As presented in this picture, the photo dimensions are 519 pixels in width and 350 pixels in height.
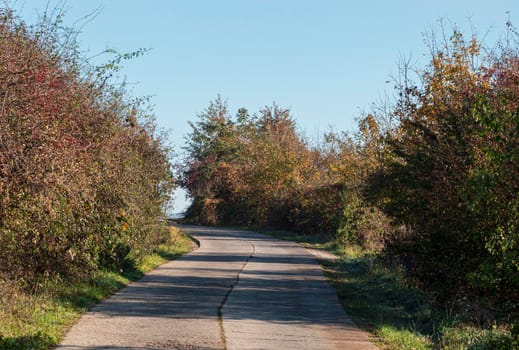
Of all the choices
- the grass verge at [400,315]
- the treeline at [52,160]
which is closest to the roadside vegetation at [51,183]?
the treeline at [52,160]

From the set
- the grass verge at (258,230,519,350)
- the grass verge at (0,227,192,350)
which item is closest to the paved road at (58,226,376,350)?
the grass verge at (0,227,192,350)

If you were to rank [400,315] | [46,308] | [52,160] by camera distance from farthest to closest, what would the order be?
[400,315]
[46,308]
[52,160]

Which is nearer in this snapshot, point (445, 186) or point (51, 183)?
point (51, 183)

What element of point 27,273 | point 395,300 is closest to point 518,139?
point 395,300

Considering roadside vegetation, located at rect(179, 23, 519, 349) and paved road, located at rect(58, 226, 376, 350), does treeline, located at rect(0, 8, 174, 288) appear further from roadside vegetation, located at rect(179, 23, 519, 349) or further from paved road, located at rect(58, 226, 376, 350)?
roadside vegetation, located at rect(179, 23, 519, 349)

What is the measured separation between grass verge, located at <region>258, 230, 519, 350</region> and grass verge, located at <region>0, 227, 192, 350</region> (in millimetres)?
5248

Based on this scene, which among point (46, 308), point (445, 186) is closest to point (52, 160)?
point (46, 308)

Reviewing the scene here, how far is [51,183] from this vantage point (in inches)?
398

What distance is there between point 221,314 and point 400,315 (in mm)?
3797

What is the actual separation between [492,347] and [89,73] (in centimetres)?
879

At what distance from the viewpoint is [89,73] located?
1491cm

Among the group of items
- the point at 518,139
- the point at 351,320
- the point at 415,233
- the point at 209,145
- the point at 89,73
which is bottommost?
the point at 351,320

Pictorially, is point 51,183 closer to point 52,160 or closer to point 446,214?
point 52,160

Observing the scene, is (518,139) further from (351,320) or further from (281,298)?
(281,298)
